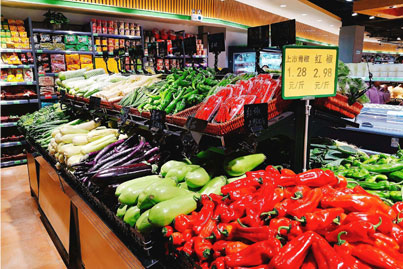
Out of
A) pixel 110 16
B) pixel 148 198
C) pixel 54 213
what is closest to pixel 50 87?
pixel 110 16

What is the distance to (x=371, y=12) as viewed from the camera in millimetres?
5906

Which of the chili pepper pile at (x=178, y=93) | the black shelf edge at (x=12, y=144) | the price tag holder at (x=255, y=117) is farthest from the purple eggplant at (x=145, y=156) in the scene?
the black shelf edge at (x=12, y=144)

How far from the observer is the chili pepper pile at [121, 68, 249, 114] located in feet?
7.93

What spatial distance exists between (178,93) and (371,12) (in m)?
5.21

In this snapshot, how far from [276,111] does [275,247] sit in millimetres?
911

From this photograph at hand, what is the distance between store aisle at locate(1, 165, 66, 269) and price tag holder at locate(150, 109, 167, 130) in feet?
6.09

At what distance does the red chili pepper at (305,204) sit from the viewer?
1226 millimetres

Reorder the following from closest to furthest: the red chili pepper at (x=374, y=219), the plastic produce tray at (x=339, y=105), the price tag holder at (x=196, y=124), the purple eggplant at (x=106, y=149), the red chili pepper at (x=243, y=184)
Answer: the red chili pepper at (x=374, y=219) < the red chili pepper at (x=243, y=184) < the price tag holder at (x=196, y=124) < the plastic produce tray at (x=339, y=105) < the purple eggplant at (x=106, y=149)

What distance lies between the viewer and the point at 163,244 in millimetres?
1537

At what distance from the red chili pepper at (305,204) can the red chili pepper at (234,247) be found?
233 millimetres

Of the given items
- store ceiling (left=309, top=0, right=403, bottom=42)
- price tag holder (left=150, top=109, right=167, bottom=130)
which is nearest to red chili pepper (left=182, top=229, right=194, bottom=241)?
price tag holder (left=150, top=109, right=167, bottom=130)

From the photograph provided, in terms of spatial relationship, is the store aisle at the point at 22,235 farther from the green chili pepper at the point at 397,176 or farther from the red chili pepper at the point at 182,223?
the green chili pepper at the point at 397,176

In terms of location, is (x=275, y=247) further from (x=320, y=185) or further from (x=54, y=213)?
(x=54, y=213)

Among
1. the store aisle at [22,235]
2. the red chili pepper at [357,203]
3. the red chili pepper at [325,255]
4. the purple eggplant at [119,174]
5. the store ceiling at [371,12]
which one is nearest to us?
the red chili pepper at [325,255]
